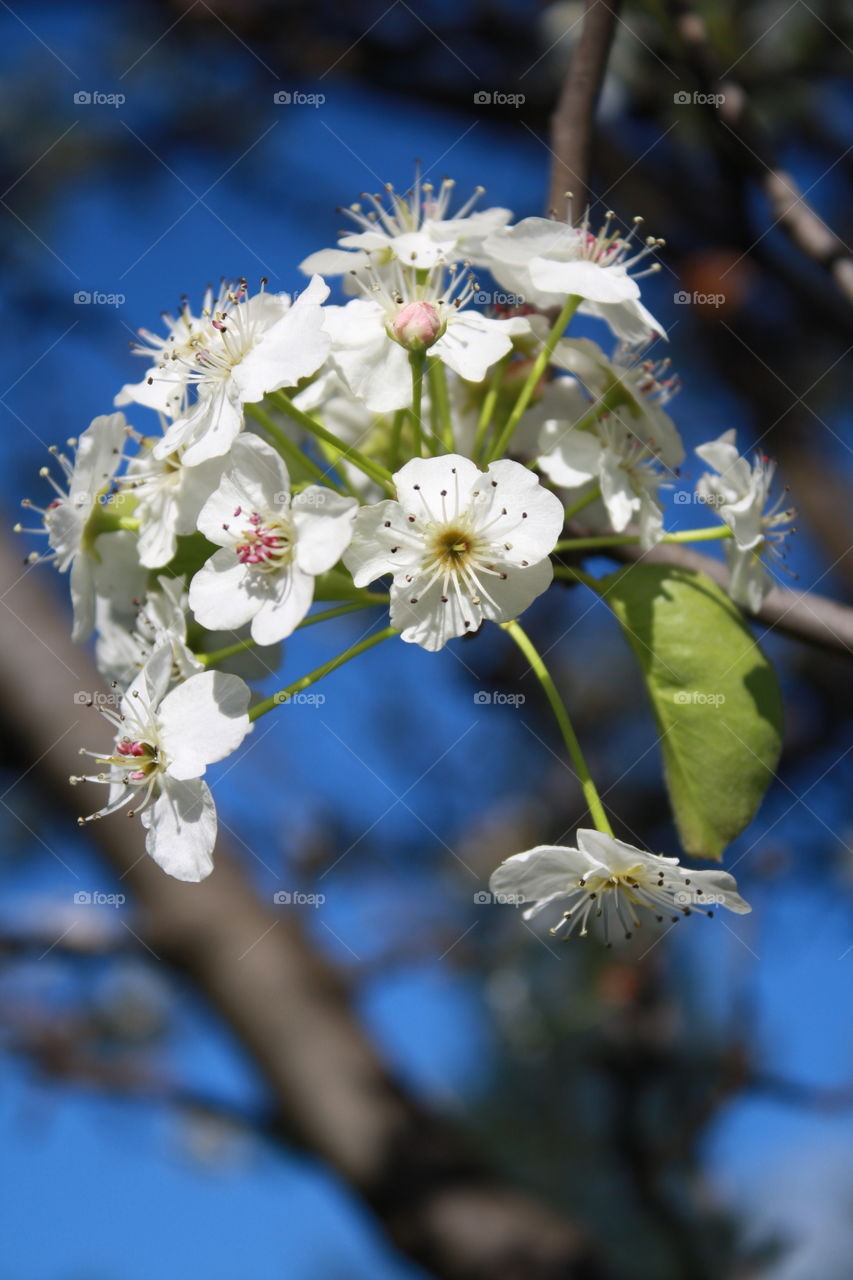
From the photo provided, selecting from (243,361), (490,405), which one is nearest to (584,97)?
(490,405)

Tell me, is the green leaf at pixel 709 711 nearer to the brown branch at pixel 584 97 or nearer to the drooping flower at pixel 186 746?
the drooping flower at pixel 186 746

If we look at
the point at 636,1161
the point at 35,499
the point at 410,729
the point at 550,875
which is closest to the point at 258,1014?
the point at 636,1161

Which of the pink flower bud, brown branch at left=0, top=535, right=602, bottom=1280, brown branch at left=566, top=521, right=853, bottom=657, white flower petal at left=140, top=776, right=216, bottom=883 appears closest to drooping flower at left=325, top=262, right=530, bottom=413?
the pink flower bud

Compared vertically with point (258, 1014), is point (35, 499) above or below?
above

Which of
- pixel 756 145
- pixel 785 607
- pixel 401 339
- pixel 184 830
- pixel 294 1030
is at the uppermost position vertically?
pixel 756 145

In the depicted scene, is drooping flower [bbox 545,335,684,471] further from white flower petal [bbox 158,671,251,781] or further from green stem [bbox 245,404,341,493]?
white flower petal [bbox 158,671,251,781]

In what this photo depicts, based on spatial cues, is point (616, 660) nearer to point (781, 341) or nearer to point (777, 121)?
point (781, 341)

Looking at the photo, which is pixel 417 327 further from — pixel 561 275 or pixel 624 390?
pixel 624 390
